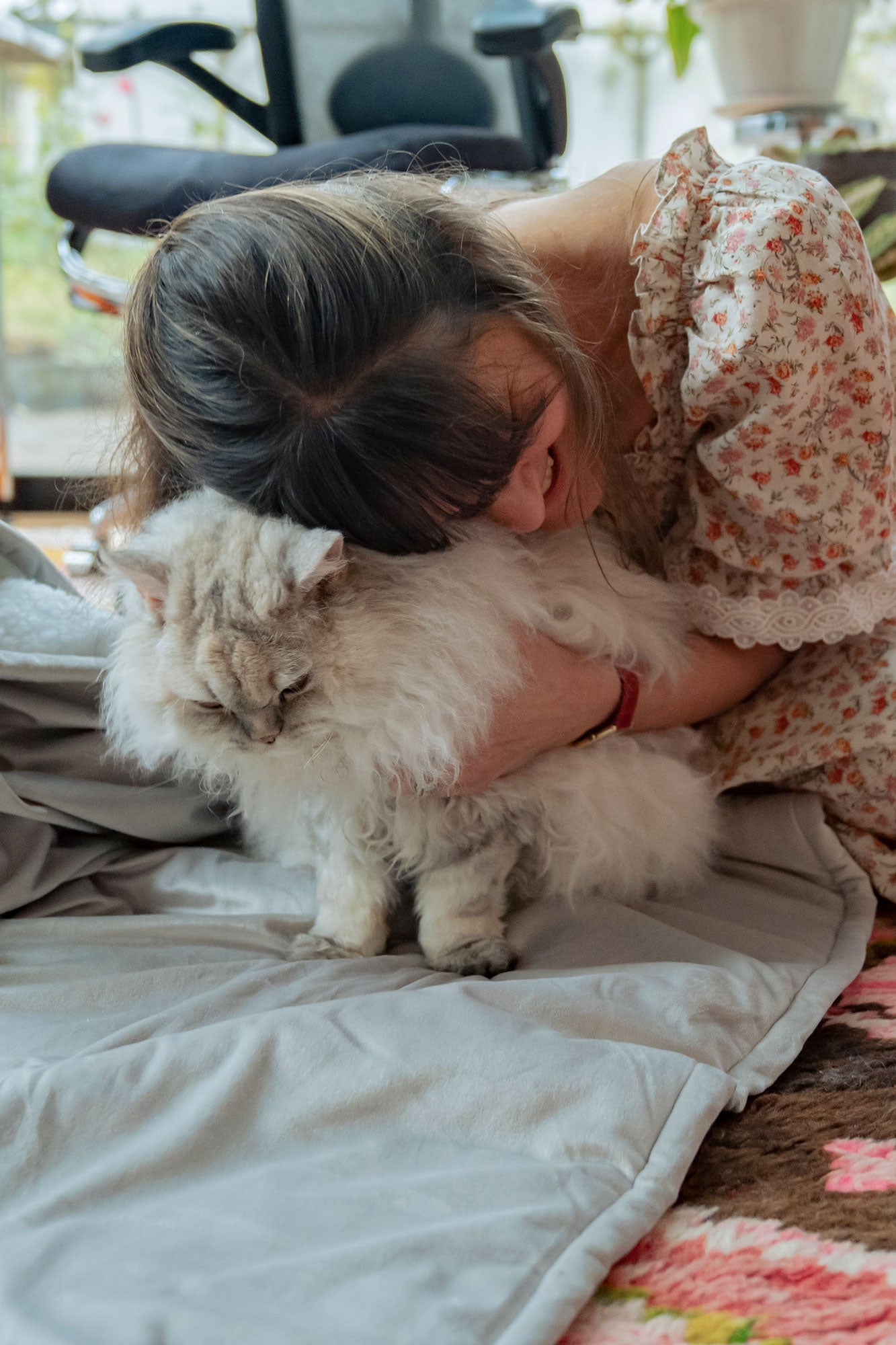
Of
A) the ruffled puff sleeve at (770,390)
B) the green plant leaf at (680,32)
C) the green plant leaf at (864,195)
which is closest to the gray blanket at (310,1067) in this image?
the ruffled puff sleeve at (770,390)

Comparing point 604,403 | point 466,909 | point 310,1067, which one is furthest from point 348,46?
point 310,1067

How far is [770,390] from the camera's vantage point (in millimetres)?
1099

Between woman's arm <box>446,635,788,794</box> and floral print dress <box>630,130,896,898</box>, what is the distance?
0.16 feet

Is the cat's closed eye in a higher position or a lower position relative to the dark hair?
lower

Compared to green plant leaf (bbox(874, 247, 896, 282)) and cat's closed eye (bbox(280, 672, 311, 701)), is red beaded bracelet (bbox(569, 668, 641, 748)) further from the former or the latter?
green plant leaf (bbox(874, 247, 896, 282))

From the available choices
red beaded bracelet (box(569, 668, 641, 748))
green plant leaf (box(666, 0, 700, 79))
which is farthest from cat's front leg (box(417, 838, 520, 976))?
green plant leaf (box(666, 0, 700, 79))

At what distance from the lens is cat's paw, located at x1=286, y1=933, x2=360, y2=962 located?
3.66ft

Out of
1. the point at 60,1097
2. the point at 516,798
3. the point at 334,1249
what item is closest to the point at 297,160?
the point at 516,798

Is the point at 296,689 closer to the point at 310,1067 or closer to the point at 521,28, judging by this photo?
the point at 310,1067

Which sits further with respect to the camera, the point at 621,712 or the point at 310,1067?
the point at 621,712

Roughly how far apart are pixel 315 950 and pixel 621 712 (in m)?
0.41

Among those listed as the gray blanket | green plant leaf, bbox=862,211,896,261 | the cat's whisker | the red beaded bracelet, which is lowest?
the gray blanket

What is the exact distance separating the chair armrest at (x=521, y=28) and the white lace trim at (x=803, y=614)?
1.27 metres

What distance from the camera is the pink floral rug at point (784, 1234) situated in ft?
2.17
